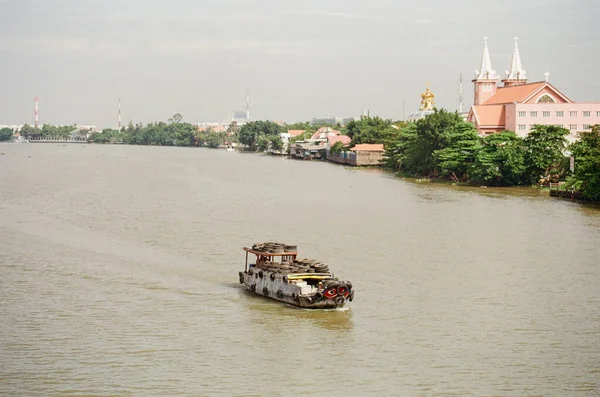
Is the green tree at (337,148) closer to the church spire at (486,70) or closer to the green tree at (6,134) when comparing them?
the church spire at (486,70)

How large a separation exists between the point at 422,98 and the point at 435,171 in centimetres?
2763

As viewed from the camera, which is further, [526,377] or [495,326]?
[495,326]

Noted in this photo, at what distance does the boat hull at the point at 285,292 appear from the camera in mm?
13844

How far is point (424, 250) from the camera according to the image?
20.1 m

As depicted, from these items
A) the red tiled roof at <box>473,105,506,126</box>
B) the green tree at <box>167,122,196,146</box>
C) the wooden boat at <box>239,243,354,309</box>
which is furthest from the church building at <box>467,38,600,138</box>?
the green tree at <box>167,122,196,146</box>

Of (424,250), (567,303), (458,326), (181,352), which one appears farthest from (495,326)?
(424,250)

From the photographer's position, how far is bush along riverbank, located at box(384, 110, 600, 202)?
30297 millimetres

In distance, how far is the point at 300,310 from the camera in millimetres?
13922

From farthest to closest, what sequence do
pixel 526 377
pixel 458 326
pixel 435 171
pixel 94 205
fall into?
1. pixel 435 171
2. pixel 94 205
3. pixel 458 326
4. pixel 526 377

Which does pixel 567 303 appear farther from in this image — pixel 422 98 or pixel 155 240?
pixel 422 98

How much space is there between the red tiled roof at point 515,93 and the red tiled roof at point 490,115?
3.54ft

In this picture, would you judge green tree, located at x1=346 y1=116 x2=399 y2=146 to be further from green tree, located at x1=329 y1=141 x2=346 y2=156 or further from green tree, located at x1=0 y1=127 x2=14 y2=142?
green tree, located at x1=0 y1=127 x2=14 y2=142

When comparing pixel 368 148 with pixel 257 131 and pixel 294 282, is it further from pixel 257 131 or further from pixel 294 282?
pixel 294 282

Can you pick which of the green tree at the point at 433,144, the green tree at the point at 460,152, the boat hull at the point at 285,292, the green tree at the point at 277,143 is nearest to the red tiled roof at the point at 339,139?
the green tree at the point at 277,143
